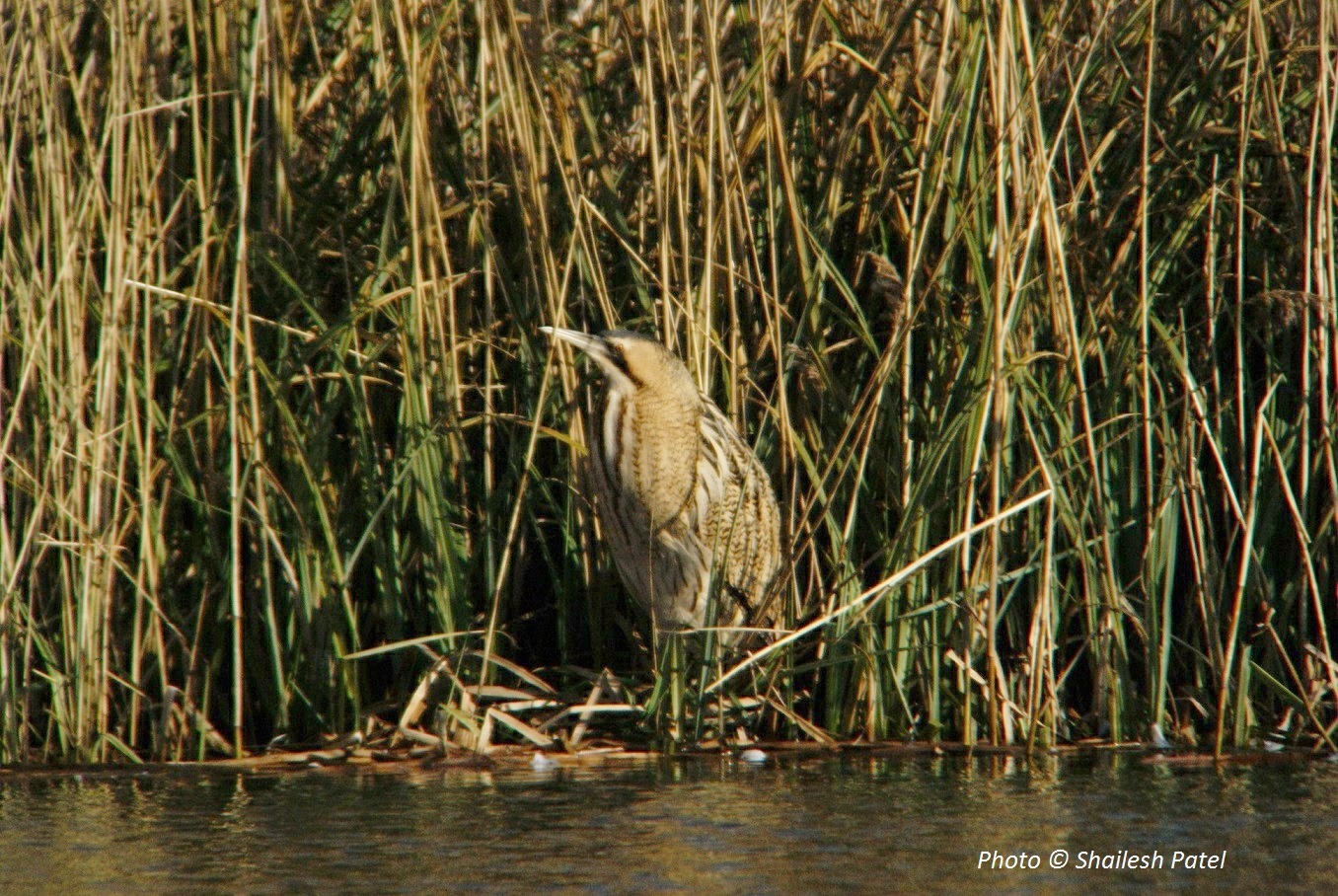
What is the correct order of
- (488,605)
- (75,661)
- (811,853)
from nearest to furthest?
(811,853)
(75,661)
(488,605)

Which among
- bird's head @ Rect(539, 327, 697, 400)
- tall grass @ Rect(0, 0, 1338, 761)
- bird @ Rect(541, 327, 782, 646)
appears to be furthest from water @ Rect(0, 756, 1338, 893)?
bird's head @ Rect(539, 327, 697, 400)

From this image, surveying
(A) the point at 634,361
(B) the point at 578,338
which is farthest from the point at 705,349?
(B) the point at 578,338

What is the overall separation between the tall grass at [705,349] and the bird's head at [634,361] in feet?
0.23

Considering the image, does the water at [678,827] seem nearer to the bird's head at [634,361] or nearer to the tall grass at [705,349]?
the tall grass at [705,349]

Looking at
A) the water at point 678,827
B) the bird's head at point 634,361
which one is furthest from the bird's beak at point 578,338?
the water at point 678,827

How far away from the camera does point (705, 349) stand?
10.6 feet

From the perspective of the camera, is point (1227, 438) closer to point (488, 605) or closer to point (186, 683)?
point (488, 605)

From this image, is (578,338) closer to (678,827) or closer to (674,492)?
(674,492)

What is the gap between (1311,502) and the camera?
124 inches

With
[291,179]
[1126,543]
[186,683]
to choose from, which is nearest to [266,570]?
[186,683]

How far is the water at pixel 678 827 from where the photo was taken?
2.21 metres

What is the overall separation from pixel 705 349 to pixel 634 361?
0.49 ft

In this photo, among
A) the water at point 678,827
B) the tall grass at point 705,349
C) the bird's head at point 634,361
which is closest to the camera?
the water at point 678,827

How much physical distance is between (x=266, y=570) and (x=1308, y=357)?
1894 mm
